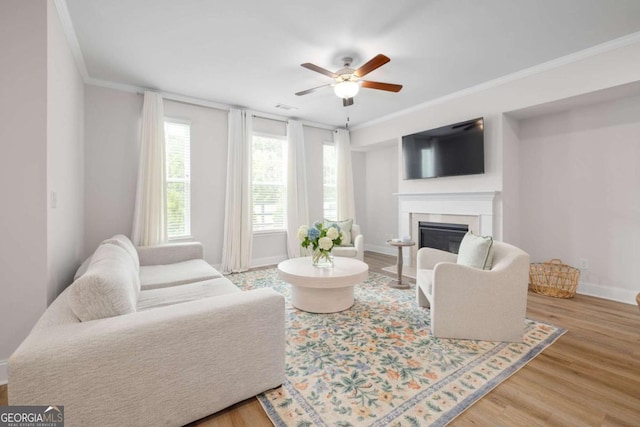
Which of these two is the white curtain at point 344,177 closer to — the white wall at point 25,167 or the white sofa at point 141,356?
the white sofa at point 141,356

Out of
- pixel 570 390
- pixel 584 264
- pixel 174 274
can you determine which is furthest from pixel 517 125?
pixel 174 274

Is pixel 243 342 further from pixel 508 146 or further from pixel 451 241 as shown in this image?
pixel 508 146

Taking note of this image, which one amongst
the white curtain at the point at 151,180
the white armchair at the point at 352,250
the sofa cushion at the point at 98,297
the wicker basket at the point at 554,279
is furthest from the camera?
the white armchair at the point at 352,250

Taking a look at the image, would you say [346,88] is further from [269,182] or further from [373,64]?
[269,182]

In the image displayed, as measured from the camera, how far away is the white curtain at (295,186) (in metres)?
5.23

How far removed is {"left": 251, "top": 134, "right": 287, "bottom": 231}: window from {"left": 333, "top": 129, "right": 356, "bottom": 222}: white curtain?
1.26 meters

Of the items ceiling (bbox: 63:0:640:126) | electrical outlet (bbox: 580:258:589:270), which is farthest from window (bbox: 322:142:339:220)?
electrical outlet (bbox: 580:258:589:270)

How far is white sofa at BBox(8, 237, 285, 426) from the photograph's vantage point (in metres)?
1.10

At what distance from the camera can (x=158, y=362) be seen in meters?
1.29

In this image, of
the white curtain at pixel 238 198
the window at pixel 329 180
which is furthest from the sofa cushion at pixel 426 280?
the window at pixel 329 180

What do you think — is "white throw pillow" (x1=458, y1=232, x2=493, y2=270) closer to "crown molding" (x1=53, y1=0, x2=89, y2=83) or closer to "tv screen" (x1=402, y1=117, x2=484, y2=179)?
"tv screen" (x1=402, y1=117, x2=484, y2=179)

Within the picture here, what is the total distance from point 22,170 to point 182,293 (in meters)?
1.37

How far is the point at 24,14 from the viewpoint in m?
1.85

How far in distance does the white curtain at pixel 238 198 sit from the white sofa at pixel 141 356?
286cm
